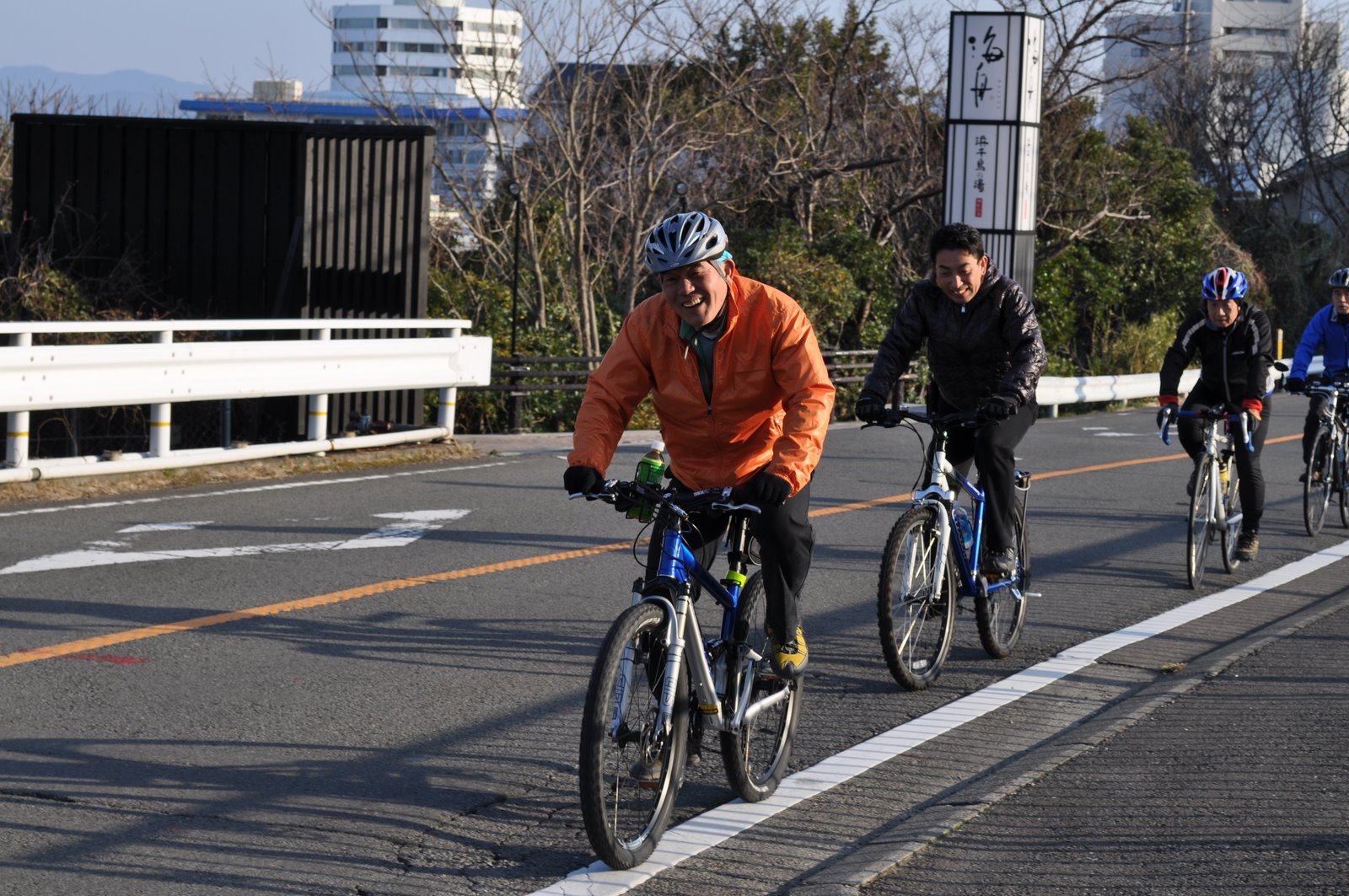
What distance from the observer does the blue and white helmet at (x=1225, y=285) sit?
9.62 m

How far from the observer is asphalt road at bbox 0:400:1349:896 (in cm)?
465

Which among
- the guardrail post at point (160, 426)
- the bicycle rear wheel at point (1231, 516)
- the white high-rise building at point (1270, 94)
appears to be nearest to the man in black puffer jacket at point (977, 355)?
the bicycle rear wheel at point (1231, 516)

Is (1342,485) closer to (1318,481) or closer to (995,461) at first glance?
(1318,481)

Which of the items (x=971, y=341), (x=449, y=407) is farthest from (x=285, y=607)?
(x=449, y=407)

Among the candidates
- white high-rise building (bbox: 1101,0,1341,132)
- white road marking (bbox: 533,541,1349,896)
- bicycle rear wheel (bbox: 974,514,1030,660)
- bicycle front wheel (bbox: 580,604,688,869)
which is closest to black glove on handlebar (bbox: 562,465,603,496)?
bicycle front wheel (bbox: 580,604,688,869)

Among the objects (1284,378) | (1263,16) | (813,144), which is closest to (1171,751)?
(1284,378)

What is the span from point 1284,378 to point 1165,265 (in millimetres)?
23828

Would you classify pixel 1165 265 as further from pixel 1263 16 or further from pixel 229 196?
pixel 1263 16

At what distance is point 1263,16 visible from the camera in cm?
9106

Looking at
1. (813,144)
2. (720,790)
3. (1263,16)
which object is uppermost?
(1263,16)

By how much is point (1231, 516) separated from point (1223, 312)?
4.48ft

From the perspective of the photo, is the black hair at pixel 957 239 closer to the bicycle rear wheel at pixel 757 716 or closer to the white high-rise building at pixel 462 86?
the bicycle rear wheel at pixel 757 716

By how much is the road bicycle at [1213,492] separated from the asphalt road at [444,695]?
26 cm

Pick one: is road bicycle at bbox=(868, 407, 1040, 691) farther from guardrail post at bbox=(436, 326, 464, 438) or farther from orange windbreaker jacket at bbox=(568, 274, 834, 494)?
guardrail post at bbox=(436, 326, 464, 438)
